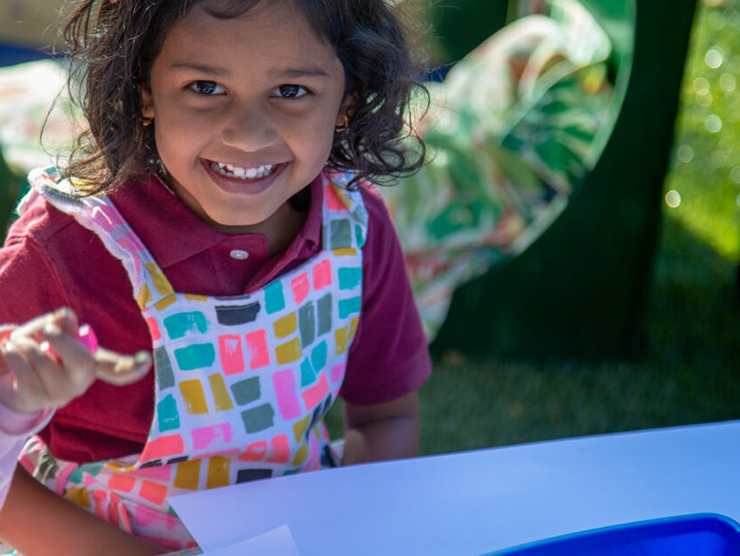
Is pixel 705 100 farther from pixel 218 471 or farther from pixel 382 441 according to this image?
pixel 218 471

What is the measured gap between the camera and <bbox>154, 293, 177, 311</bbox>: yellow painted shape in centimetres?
81

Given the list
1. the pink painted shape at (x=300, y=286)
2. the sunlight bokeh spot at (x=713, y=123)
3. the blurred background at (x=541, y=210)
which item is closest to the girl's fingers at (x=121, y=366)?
the pink painted shape at (x=300, y=286)

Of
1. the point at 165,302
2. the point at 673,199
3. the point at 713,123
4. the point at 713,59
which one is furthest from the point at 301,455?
the point at 713,59

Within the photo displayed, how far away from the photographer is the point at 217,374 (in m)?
0.85

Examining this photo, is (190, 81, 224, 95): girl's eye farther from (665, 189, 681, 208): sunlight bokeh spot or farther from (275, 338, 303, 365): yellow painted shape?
(665, 189, 681, 208): sunlight bokeh spot

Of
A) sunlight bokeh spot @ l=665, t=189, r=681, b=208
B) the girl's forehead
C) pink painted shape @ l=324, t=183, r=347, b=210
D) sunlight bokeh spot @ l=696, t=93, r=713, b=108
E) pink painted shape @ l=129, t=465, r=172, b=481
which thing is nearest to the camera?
the girl's forehead

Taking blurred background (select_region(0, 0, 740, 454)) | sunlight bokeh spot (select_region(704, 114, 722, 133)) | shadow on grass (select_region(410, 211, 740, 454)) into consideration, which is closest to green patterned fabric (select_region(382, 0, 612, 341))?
blurred background (select_region(0, 0, 740, 454))

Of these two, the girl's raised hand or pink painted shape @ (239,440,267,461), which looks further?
pink painted shape @ (239,440,267,461)

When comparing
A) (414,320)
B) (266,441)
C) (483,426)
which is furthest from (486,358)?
(266,441)

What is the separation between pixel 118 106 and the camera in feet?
2.87

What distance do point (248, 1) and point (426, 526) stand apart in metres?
0.47

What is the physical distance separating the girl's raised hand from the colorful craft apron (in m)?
0.29

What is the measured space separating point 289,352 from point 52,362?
1.35ft

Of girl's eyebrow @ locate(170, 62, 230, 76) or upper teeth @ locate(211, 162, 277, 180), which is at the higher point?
girl's eyebrow @ locate(170, 62, 230, 76)
